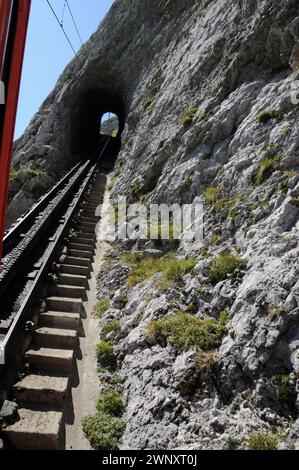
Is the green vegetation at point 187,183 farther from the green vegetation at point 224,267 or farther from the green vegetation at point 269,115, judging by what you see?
the green vegetation at point 224,267

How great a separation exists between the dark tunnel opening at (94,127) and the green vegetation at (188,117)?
13541mm

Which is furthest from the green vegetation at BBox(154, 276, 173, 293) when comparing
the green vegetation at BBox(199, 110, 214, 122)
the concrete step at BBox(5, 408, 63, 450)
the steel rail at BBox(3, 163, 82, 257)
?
the green vegetation at BBox(199, 110, 214, 122)

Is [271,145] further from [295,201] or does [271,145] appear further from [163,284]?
[163,284]

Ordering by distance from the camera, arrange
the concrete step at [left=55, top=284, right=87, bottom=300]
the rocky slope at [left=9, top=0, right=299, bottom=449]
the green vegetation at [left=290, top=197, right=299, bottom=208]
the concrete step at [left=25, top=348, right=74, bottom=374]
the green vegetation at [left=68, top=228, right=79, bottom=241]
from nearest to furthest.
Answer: the rocky slope at [left=9, top=0, right=299, bottom=449], the concrete step at [left=25, top=348, right=74, bottom=374], the green vegetation at [left=290, top=197, right=299, bottom=208], the concrete step at [left=55, top=284, right=87, bottom=300], the green vegetation at [left=68, top=228, right=79, bottom=241]

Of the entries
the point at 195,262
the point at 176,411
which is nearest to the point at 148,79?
the point at 195,262

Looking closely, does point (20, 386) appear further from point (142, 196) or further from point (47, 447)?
point (142, 196)

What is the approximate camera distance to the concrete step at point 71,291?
9180 mm

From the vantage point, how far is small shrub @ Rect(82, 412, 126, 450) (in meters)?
5.12

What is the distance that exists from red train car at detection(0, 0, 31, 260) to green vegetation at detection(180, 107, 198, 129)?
366 inches

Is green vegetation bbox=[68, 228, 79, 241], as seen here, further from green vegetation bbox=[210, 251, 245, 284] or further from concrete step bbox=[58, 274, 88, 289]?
green vegetation bbox=[210, 251, 245, 284]

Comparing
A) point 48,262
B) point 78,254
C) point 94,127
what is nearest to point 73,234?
point 78,254

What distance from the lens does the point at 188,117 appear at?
1341 cm

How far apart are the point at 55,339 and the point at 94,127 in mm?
32476
